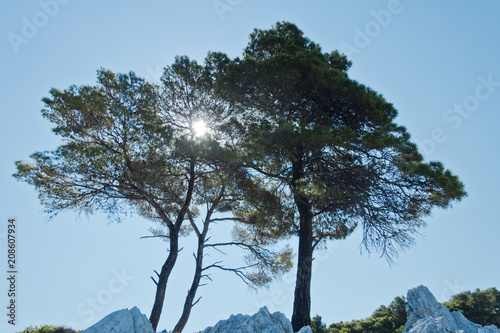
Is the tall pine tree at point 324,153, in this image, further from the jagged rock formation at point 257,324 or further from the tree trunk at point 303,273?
the jagged rock formation at point 257,324

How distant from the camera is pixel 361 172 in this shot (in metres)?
8.73

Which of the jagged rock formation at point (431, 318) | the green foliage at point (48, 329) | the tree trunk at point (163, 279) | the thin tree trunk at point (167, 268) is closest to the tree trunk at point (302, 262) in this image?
the jagged rock formation at point (431, 318)

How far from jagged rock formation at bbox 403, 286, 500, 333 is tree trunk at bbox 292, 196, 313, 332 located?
8.19ft

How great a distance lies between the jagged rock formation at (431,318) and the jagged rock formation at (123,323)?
18.4 ft

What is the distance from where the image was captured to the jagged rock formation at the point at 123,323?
19.6 feet

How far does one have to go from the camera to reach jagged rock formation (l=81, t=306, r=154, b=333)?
596cm

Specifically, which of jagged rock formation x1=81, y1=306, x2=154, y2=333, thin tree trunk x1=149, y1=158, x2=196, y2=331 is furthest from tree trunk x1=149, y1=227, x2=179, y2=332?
jagged rock formation x1=81, y1=306, x2=154, y2=333

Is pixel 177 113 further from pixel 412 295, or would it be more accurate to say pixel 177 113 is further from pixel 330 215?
pixel 412 295

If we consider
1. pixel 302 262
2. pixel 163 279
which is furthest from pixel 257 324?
pixel 163 279

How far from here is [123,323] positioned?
6180 mm

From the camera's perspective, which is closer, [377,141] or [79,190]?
[377,141]

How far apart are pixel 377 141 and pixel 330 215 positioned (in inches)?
146

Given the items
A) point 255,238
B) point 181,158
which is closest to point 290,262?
point 255,238

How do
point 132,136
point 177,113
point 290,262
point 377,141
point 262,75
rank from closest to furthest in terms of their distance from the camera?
point 377,141 → point 262,75 → point 132,136 → point 177,113 → point 290,262
